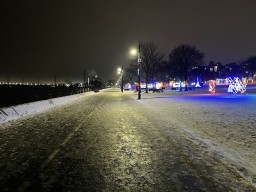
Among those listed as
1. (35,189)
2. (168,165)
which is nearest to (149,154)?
(168,165)

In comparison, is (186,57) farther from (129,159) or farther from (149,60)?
(129,159)

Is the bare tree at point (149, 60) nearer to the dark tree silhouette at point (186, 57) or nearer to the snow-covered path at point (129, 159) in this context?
the dark tree silhouette at point (186, 57)

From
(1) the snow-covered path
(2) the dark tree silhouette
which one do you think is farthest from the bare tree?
(1) the snow-covered path

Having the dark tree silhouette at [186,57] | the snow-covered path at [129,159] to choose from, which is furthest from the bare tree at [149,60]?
the snow-covered path at [129,159]

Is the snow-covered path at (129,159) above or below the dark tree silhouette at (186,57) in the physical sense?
below

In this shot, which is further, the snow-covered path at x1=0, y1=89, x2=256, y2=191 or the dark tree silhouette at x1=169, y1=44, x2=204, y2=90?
the dark tree silhouette at x1=169, y1=44, x2=204, y2=90

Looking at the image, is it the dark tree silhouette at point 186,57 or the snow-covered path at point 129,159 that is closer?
the snow-covered path at point 129,159

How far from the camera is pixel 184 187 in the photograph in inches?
215

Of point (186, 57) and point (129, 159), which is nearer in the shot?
point (129, 159)

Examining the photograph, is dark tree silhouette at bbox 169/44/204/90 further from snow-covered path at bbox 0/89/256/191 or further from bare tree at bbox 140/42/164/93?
snow-covered path at bbox 0/89/256/191

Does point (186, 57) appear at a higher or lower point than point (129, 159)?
higher

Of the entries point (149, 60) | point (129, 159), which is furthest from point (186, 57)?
point (129, 159)

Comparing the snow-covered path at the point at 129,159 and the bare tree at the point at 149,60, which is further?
the bare tree at the point at 149,60

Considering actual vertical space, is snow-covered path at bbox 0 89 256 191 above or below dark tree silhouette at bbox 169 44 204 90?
below
